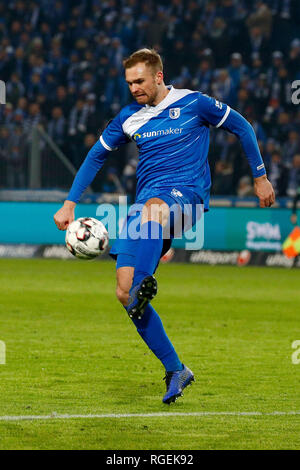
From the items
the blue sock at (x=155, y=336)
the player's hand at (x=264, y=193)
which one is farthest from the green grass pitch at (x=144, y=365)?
the player's hand at (x=264, y=193)

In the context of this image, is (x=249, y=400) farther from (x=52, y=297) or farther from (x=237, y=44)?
(x=237, y=44)

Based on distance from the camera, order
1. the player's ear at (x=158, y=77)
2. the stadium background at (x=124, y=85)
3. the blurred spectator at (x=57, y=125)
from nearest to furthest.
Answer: the player's ear at (x=158, y=77) → the stadium background at (x=124, y=85) → the blurred spectator at (x=57, y=125)

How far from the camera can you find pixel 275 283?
52.8 ft

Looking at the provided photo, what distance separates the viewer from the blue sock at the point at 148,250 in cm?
598

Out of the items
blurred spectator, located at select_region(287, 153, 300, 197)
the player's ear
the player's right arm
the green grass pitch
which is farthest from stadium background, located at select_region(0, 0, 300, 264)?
the player's ear

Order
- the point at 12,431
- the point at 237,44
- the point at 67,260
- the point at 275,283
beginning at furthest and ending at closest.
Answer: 1. the point at 237,44
2. the point at 67,260
3. the point at 275,283
4. the point at 12,431

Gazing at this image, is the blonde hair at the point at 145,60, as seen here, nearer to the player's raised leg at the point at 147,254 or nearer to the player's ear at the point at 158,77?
the player's ear at the point at 158,77

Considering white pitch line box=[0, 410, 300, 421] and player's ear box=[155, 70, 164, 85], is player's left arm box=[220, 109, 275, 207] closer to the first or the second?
player's ear box=[155, 70, 164, 85]

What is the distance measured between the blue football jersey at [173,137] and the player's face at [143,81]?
172mm

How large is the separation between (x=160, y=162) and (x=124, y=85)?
54.9 ft

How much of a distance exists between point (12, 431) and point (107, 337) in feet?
14.5

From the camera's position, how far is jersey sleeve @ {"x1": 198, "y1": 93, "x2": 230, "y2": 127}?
6707 millimetres

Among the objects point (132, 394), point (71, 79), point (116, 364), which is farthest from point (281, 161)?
point (132, 394)

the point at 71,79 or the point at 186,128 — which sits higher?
the point at 186,128
